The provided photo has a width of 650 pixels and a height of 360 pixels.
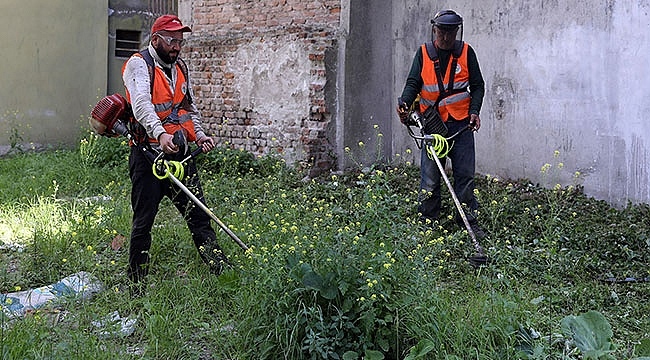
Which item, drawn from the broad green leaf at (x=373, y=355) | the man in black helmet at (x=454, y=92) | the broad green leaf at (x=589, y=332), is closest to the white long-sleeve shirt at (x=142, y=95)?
the broad green leaf at (x=373, y=355)

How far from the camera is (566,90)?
323 inches

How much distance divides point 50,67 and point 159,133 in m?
8.23

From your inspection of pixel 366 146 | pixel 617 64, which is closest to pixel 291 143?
pixel 366 146

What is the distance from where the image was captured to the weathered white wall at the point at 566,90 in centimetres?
757

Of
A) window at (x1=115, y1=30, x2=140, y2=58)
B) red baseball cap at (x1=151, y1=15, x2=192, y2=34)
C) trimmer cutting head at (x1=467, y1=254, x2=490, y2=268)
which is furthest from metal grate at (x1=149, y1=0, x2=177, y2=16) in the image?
trimmer cutting head at (x1=467, y1=254, x2=490, y2=268)

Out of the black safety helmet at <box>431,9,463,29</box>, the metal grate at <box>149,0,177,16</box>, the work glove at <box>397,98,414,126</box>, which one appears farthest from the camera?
the metal grate at <box>149,0,177,16</box>

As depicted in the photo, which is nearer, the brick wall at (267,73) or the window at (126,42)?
the brick wall at (267,73)

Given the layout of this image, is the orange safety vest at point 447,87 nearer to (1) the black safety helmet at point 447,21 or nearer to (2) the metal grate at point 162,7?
(1) the black safety helmet at point 447,21

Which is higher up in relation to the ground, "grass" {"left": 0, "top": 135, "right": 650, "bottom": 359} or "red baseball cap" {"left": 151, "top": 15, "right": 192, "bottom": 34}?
"red baseball cap" {"left": 151, "top": 15, "right": 192, "bottom": 34}

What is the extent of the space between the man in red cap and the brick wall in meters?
4.07

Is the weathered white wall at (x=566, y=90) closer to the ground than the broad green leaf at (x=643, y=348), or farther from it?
farther from it

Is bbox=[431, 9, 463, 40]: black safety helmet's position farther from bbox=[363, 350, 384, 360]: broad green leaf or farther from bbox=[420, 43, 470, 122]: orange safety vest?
bbox=[363, 350, 384, 360]: broad green leaf

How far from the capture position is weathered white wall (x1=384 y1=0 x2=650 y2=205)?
7570 millimetres

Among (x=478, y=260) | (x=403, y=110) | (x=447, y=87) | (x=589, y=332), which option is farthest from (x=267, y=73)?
(x=589, y=332)
